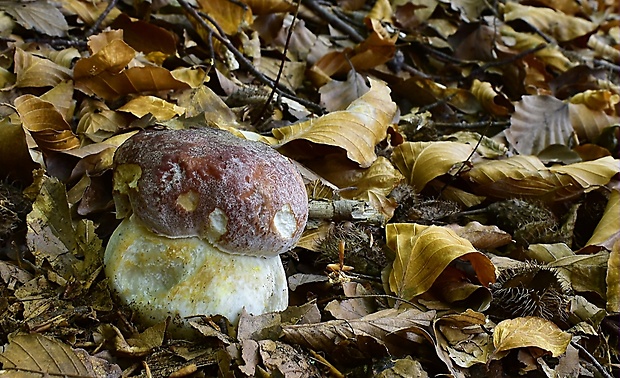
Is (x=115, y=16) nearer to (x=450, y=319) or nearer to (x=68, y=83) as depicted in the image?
(x=68, y=83)

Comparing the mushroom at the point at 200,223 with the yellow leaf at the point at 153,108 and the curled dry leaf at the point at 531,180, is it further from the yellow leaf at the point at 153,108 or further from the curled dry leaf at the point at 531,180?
the curled dry leaf at the point at 531,180

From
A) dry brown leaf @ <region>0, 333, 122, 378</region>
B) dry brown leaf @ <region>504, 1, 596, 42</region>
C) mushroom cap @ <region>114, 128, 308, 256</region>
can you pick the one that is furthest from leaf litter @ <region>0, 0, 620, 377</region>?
dry brown leaf @ <region>504, 1, 596, 42</region>

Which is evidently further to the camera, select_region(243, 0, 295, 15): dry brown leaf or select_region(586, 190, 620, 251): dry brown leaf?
select_region(243, 0, 295, 15): dry brown leaf

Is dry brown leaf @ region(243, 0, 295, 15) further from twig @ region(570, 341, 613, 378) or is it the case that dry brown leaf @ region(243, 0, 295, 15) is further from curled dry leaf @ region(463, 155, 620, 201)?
twig @ region(570, 341, 613, 378)

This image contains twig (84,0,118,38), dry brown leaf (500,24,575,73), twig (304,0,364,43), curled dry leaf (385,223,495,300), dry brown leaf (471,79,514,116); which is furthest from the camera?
dry brown leaf (500,24,575,73)

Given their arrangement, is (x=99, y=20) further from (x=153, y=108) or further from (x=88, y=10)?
(x=153, y=108)

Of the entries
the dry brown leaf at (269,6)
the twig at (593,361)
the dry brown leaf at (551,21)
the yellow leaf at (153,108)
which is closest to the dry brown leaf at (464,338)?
the twig at (593,361)
